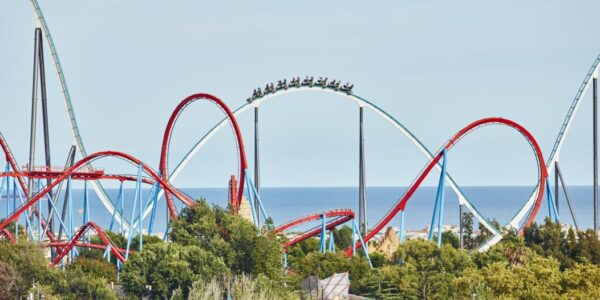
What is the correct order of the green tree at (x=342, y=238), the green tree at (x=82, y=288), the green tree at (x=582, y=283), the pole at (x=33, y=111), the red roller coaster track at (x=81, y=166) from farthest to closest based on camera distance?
the green tree at (x=342, y=238)
the pole at (x=33, y=111)
the red roller coaster track at (x=81, y=166)
the green tree at (x=82, y=288)
the green tree at (x=582, y=283)

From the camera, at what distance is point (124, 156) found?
3725 cm

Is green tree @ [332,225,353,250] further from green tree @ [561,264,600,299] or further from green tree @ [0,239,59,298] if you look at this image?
green tree @ [561,264,600,299]

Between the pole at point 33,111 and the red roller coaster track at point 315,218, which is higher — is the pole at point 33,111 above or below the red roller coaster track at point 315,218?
above

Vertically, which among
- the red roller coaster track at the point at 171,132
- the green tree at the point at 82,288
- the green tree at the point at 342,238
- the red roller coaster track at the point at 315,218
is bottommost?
the green tree at the point at 82,288

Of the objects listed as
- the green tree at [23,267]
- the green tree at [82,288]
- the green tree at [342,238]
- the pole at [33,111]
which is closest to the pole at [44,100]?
the pole at [33,111]

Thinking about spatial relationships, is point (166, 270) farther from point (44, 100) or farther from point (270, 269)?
point (44, 100)

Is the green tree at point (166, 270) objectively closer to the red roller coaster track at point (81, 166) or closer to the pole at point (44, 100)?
the red roller coaster track at point (81, 166)

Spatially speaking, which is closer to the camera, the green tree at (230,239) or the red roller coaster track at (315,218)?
the green tree at (230,239)

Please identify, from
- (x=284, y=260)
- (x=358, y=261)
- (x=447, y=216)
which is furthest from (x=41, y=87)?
(x=447, y=216)

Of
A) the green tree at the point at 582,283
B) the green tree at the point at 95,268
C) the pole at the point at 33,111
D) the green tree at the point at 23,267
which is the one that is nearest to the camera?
the green tree at the point at 582,283

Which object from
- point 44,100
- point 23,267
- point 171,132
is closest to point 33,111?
point 44,100

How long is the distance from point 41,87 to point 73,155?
4333 millimetres

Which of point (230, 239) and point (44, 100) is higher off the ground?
point (44, 100)

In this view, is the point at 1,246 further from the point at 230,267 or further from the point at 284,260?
the point at 284,260
